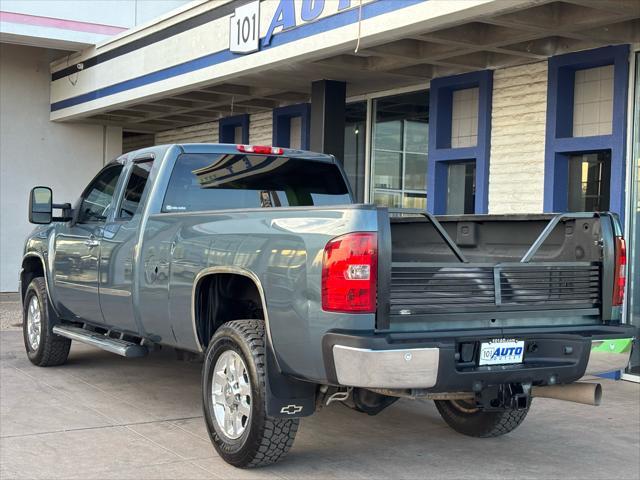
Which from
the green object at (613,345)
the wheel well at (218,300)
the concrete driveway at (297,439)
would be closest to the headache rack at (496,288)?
the green object at (613,345)

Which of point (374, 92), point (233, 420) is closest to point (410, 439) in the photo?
point (233, 420)

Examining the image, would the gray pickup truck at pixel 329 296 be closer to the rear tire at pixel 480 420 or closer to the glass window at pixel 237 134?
the rear tire at pixel 480 420

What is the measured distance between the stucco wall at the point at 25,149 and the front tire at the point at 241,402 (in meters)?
12.5

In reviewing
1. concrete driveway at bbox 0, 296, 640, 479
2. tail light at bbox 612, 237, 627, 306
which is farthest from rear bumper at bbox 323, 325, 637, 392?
concrete driveway at bbox 0, 296, 640, 479

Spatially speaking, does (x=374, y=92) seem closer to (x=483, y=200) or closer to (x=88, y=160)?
(x=483, y=200)

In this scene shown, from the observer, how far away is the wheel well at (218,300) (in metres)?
5.61

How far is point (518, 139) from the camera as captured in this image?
392 inches

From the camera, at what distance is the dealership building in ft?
28.3

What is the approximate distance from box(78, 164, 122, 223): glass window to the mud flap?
9.38ft

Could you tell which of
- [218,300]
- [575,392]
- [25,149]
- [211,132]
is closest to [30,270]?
[218,300]

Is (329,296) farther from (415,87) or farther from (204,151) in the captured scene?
(415,87)

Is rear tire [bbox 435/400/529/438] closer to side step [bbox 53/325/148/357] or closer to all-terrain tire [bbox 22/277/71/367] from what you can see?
side step [bbox 53/325/148/357]

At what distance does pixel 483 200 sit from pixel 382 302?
6124mm

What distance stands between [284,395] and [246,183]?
7.24ft
